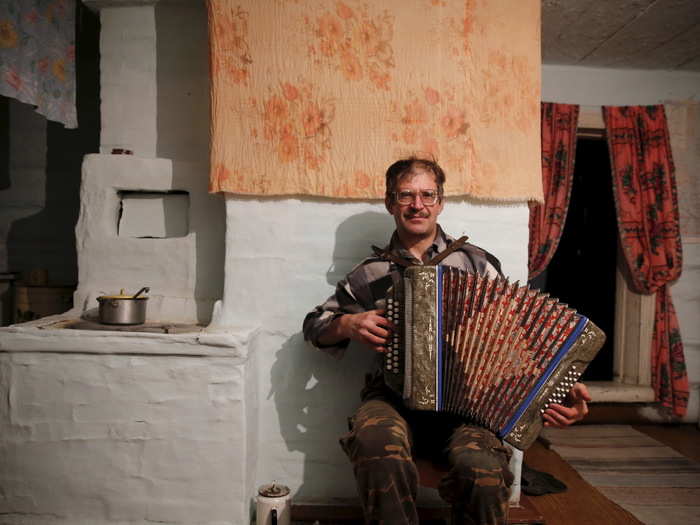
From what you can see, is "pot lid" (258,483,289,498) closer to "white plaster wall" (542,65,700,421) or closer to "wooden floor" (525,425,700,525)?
"wooden floor" (525,425,700,525)

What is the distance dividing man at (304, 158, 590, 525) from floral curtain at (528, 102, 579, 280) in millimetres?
1479

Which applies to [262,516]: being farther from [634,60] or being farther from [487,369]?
[634,60]

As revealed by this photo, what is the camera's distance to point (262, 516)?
1747 mm

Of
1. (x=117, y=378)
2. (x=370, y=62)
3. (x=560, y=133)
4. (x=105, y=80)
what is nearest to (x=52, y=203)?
(x=105, y=80)

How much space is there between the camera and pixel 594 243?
381cm

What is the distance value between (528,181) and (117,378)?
1.68m

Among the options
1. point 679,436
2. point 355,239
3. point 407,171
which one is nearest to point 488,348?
point 407,171

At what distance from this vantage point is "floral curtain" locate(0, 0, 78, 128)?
71.2 inches

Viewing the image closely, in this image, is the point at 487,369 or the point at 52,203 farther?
the point at 52,203

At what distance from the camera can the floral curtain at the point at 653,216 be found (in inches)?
123

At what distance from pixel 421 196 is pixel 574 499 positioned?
155 centimetres

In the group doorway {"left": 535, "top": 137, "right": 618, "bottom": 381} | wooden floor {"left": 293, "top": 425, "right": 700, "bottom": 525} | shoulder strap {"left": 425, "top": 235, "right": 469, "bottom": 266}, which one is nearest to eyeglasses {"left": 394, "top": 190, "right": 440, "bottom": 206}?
shoulder strap {"left": 425, "top": 235, "right": 469, "bottom": 266}

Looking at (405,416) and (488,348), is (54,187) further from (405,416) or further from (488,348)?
(488,348)

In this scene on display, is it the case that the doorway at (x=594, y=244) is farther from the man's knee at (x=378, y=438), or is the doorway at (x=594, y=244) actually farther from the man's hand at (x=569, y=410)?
the man's knee at (x=378, y=438)
